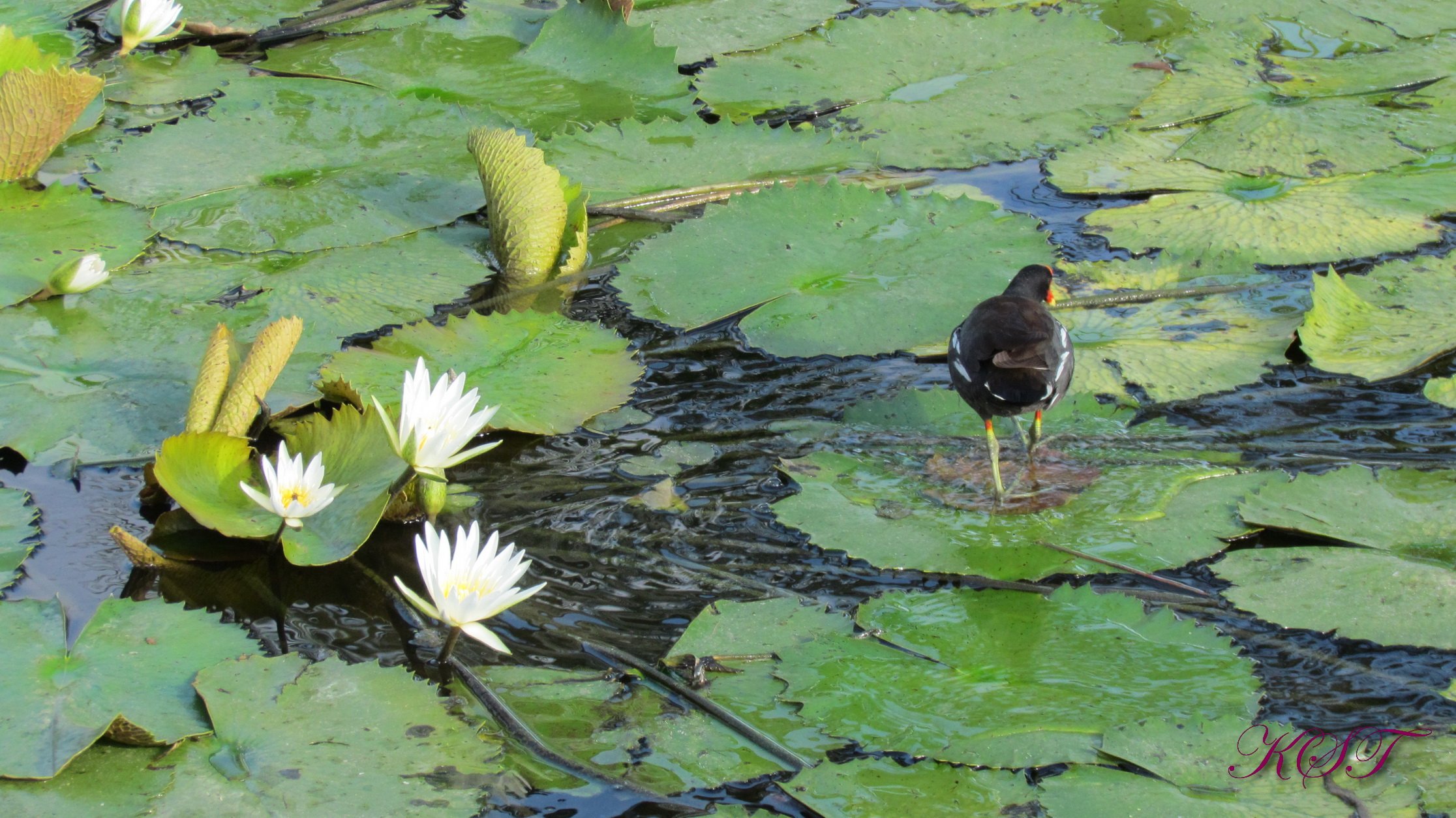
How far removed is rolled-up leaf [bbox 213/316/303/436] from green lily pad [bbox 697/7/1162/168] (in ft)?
6.88

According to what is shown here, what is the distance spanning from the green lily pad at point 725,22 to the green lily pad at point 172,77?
1.58 metres

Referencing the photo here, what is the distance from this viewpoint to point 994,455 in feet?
8.34

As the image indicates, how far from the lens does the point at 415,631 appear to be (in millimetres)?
2182

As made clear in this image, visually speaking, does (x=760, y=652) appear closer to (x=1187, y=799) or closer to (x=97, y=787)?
(x=1187, y=799)

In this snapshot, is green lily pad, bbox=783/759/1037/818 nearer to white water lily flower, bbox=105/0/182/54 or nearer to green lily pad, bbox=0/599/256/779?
green lily pad, bbox=0/599/256/779

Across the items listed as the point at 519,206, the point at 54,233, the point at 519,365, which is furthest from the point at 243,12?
the point at 519,365

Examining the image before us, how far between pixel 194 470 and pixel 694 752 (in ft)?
3.83

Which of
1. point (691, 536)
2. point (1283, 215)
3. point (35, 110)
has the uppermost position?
point (35, 110)

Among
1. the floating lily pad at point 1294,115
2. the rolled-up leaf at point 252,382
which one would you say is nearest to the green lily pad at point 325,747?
the rolled-up leaf at point 252,382

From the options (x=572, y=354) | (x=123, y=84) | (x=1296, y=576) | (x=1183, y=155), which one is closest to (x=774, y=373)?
(x=572, y=354)

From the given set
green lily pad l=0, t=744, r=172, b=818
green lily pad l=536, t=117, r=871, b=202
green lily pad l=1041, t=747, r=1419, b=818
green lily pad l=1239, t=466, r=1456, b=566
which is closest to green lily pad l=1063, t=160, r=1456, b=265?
green lily pad l=536, t=117, r=871, b=202

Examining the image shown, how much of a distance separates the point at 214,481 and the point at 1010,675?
1570 mm

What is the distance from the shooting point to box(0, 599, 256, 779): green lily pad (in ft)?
5.82

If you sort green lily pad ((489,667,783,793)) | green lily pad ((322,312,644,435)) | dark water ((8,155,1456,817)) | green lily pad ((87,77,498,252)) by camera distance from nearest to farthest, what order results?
green lily pad ((489,667,783,793))
dark water ((8,155,1456,817))
green lily pad ((322,312,644,435))
green lily pad ((87,77,498,252))
